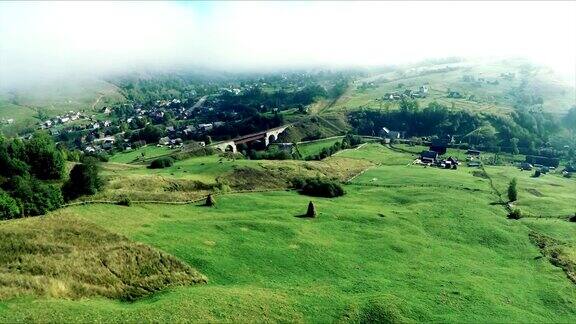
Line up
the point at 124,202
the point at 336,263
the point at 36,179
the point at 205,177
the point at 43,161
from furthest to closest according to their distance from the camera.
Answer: the point at 205,177 → the point at 43,161 → the point at 36,179 → the point at 124,202 → the point at 336,263

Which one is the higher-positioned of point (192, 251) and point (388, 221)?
point (192, 251)

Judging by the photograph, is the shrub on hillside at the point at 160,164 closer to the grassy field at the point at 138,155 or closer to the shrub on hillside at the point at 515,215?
the grassy field at the point at 138,155

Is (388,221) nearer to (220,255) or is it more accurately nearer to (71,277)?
(220,255)

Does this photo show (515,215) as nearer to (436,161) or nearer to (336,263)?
(336,263)

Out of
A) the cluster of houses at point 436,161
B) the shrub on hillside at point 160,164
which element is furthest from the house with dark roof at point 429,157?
the shrub on hillside at point 160,164

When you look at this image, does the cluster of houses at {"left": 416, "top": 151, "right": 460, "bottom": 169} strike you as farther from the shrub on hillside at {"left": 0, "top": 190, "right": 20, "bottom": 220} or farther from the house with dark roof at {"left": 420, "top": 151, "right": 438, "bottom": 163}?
the shrub on hillside at {"left": 0, "top": 190, "right": 20, "bottom": 220}

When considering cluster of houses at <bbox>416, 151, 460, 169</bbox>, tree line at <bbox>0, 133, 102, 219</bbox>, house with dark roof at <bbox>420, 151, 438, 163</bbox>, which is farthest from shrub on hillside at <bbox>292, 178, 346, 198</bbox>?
house with dark roof at <bbox>420, 151, 438, 163</bbox>

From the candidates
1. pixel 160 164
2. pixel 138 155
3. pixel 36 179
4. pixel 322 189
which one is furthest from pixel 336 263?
pixel 138 155

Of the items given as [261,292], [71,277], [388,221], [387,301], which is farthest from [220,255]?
[388,221]
